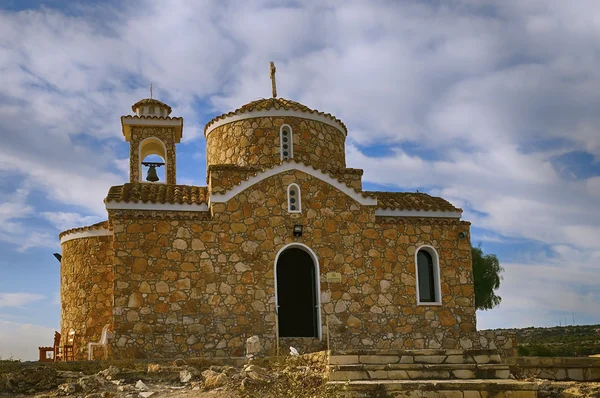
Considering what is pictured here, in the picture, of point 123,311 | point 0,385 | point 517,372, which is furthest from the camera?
point 123,311

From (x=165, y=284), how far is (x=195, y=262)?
0.91 meters

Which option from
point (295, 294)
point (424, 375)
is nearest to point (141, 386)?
point (424, 375)

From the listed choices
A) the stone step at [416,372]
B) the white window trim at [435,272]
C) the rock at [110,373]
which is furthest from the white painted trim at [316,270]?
the stone step at [416,372]

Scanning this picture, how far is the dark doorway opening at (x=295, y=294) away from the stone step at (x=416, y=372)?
6.84m

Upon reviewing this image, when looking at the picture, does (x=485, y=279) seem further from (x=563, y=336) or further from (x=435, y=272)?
(x=563, y=336)

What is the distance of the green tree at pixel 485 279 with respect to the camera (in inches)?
1218

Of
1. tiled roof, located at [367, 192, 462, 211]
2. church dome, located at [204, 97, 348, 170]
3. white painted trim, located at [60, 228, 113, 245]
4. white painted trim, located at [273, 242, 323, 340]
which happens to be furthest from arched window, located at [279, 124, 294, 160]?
white painted trim, located at [60, 228, 113, 245]

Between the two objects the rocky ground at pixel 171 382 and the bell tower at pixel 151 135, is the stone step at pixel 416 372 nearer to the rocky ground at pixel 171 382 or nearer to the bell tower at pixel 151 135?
the rocky ground at pixel 171 382

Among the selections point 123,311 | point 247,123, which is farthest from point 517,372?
point 247,123

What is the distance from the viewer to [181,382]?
12195 millimetres

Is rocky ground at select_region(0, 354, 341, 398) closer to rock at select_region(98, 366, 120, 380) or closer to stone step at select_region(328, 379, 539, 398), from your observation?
rock at select_region(98, 366, 120, 380)

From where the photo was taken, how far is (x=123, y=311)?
678 inches

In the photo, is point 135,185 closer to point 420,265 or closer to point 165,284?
point 165,284

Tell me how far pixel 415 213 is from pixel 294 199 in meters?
3.48
